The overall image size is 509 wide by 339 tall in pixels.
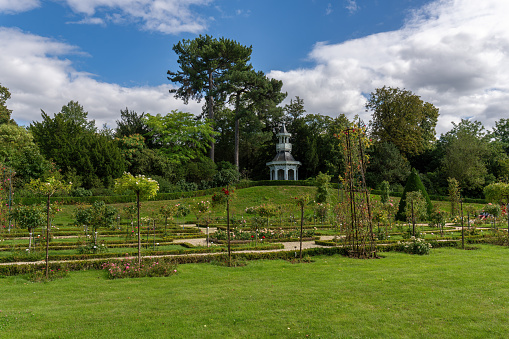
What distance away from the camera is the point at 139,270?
879 centimetres

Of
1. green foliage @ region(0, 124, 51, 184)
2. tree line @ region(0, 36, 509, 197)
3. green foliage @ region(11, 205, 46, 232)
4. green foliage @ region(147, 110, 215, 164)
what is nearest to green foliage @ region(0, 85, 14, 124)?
tree line @ region(0, 36, 509, 197)

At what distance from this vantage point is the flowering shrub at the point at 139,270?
8648mm

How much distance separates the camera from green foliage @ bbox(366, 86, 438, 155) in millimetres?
41219

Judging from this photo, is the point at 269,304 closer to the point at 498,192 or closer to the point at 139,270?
the point at 139,270

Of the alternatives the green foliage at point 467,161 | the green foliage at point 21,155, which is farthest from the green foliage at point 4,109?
the green foliage at point 467,161

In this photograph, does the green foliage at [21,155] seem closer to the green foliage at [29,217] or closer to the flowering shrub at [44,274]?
the green foliage at [29,217]

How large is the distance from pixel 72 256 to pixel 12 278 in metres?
1.93

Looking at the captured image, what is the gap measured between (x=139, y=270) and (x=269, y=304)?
4123 mm

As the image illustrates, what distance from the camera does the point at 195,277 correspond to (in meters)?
8.55

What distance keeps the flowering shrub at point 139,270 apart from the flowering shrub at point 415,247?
8.25 meters

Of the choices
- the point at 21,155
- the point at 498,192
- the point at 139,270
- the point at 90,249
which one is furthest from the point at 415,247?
the point at 21,155

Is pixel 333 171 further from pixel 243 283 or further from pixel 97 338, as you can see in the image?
pixel 97 338

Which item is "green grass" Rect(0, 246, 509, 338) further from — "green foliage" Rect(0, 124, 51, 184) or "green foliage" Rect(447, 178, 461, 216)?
"green foliage" Rect(0, 124, 51, 184)

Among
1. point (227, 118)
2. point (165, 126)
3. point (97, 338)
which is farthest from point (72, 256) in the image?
point (227, 118)
